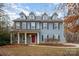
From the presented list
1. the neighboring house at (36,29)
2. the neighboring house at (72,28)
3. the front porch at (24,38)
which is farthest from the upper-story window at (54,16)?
the front porch at (24,38)

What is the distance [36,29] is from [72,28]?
39 centimetres

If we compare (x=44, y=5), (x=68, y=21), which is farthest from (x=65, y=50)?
(x=44, y=5)

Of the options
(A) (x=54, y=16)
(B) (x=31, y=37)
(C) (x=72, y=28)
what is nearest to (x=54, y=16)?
(A) (x=54, y=16)

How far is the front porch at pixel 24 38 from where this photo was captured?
11.5ft

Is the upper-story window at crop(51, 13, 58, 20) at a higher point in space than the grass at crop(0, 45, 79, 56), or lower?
higher

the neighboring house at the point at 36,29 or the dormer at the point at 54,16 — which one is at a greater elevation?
the dormer at the point at 54,16

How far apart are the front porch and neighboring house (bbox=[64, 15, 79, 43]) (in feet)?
1.09

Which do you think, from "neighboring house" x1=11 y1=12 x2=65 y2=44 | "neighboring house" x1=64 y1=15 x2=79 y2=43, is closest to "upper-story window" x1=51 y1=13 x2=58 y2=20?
"neighboring house" x1=11 y1=12 x2=65 y2=44

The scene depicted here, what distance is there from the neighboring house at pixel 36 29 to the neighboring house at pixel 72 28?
0.06 m

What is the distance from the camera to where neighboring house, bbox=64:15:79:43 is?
137 inches

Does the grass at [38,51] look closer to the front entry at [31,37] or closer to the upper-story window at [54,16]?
the front entry at [31,37]

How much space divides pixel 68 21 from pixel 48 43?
325 mm

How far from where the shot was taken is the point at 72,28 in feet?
11.5

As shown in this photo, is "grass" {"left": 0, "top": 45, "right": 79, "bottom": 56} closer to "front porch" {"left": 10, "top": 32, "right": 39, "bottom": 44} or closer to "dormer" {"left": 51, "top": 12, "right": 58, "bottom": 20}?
"front porch" {"left": 10, "top": 32, "right": 39, "bottom": 44}
